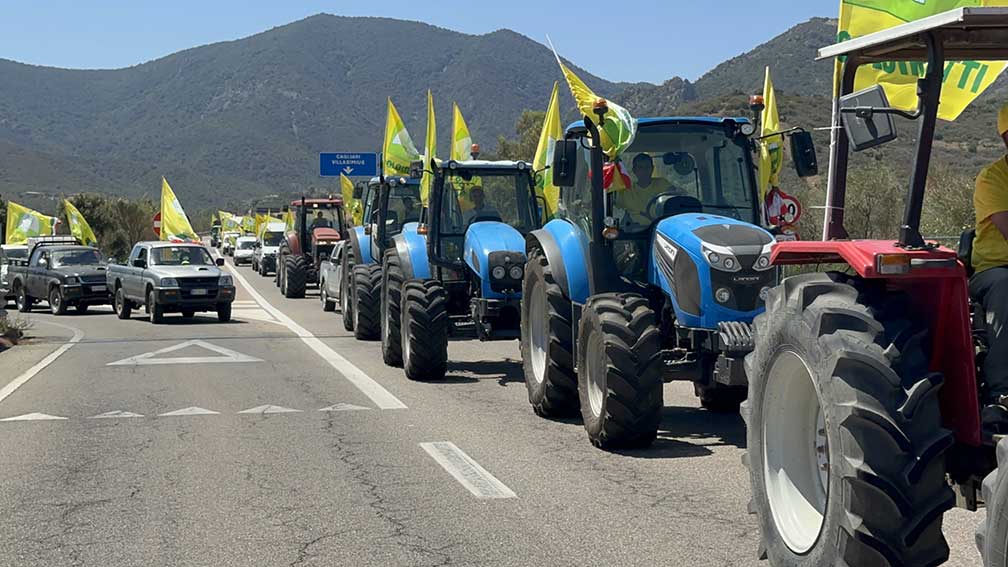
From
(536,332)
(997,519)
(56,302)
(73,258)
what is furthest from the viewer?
(73,258)

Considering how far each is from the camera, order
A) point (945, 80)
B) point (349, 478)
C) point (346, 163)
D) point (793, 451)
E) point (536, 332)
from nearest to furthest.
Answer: point (793, 451) → point (945, 80) → point (349, 478) → point (536, 332) → point (346, 163)

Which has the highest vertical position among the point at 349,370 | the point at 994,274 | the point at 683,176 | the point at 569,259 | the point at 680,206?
the point at 683,176

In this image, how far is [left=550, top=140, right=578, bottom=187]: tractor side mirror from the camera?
1031 cm

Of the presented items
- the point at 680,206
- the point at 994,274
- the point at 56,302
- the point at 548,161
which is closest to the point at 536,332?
the point at 680,206

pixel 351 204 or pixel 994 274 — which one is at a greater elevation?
pixel 994 274

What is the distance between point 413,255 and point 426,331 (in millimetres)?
2177

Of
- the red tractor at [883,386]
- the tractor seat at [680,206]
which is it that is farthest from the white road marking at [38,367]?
the red tractor at [883,386]

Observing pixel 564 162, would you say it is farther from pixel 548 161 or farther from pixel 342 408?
pixel 548 161

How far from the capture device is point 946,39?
5.52m

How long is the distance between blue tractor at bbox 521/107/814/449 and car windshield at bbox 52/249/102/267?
73.7ft

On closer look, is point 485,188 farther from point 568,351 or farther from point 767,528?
point 767,528

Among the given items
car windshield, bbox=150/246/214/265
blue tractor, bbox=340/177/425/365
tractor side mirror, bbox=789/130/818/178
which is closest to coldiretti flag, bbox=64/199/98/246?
car windshield, bbox=150/246/214/265

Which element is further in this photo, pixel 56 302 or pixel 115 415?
pixel 56 302

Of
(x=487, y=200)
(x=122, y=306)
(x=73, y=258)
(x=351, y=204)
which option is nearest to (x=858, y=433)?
(x=487, y=200)
